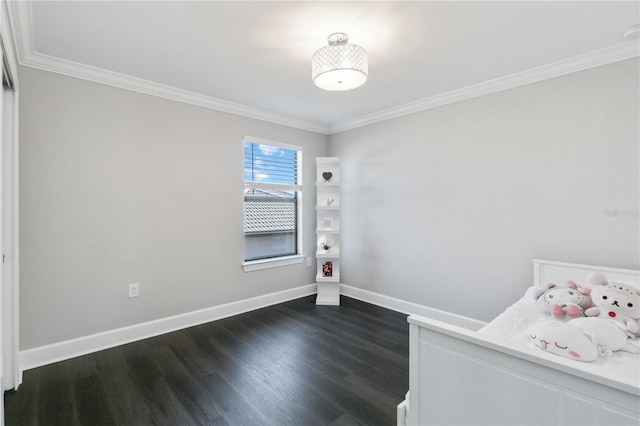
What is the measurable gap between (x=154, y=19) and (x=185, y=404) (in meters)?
2.42

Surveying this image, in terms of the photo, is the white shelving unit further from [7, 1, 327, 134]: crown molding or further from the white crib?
the white crib

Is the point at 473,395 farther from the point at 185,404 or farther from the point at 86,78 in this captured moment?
the point at 86,78

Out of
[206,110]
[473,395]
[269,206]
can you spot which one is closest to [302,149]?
[269,206]

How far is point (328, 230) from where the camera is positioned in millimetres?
3828

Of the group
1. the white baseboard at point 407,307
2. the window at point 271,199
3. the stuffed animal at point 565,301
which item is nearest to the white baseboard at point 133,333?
the window at point 271,199

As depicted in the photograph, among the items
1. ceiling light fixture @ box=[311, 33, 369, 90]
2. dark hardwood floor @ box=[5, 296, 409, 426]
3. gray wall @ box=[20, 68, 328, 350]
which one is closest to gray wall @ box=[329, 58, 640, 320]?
dark hardwood floor @ box=[5, 296, 409, 426]

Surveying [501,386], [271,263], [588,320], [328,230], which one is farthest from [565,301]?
[271,263]

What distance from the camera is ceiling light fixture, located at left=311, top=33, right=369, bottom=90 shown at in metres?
1.90

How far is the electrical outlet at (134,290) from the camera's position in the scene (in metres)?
2.71

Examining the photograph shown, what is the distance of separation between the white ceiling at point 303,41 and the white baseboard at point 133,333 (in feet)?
7.22

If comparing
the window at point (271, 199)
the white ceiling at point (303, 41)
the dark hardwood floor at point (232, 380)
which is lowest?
the dark hardwood floor at point (232, 380)

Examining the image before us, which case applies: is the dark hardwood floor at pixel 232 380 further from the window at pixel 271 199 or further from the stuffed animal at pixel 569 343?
the window at pixel 271 199

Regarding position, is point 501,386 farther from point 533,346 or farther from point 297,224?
point 297,224

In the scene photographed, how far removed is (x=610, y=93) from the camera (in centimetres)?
222
